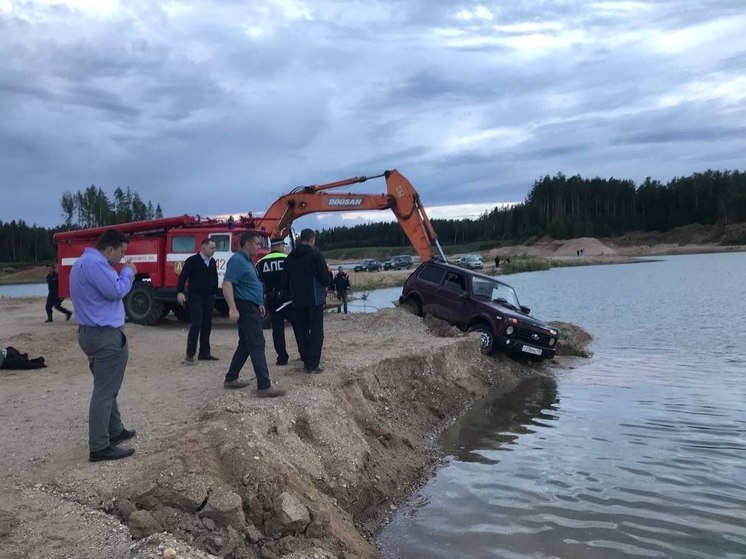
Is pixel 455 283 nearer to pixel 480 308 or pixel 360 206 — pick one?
pixel 480 308

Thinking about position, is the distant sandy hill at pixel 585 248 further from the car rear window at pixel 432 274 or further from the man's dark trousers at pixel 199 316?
the man's dark trousers at pixel 199 316

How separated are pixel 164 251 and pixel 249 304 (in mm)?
10717

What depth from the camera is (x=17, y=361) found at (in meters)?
10.5

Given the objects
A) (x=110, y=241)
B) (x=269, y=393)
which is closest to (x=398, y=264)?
(x=269, y=393)

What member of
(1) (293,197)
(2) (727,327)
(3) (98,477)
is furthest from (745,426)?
(1) (293,197)

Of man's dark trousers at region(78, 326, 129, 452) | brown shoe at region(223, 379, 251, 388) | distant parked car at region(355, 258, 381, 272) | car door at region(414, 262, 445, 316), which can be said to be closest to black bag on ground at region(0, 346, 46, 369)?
brown shoe at region(223, 379, 251, 388)

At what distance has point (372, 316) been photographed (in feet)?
55.2

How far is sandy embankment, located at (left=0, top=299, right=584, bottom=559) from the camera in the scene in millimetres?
4539

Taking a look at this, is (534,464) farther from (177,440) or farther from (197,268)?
(197,268)

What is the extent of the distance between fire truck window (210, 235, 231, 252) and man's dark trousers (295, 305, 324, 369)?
335 inches

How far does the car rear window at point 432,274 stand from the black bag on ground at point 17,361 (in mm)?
9156

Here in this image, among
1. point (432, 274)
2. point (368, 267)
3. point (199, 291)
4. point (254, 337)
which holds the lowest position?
point (368, 267)

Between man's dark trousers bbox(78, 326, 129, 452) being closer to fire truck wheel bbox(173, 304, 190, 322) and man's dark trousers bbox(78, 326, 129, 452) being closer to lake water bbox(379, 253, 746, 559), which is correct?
lake water bbox(379, 253, 746, 559)

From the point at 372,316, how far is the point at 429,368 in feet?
18.6
